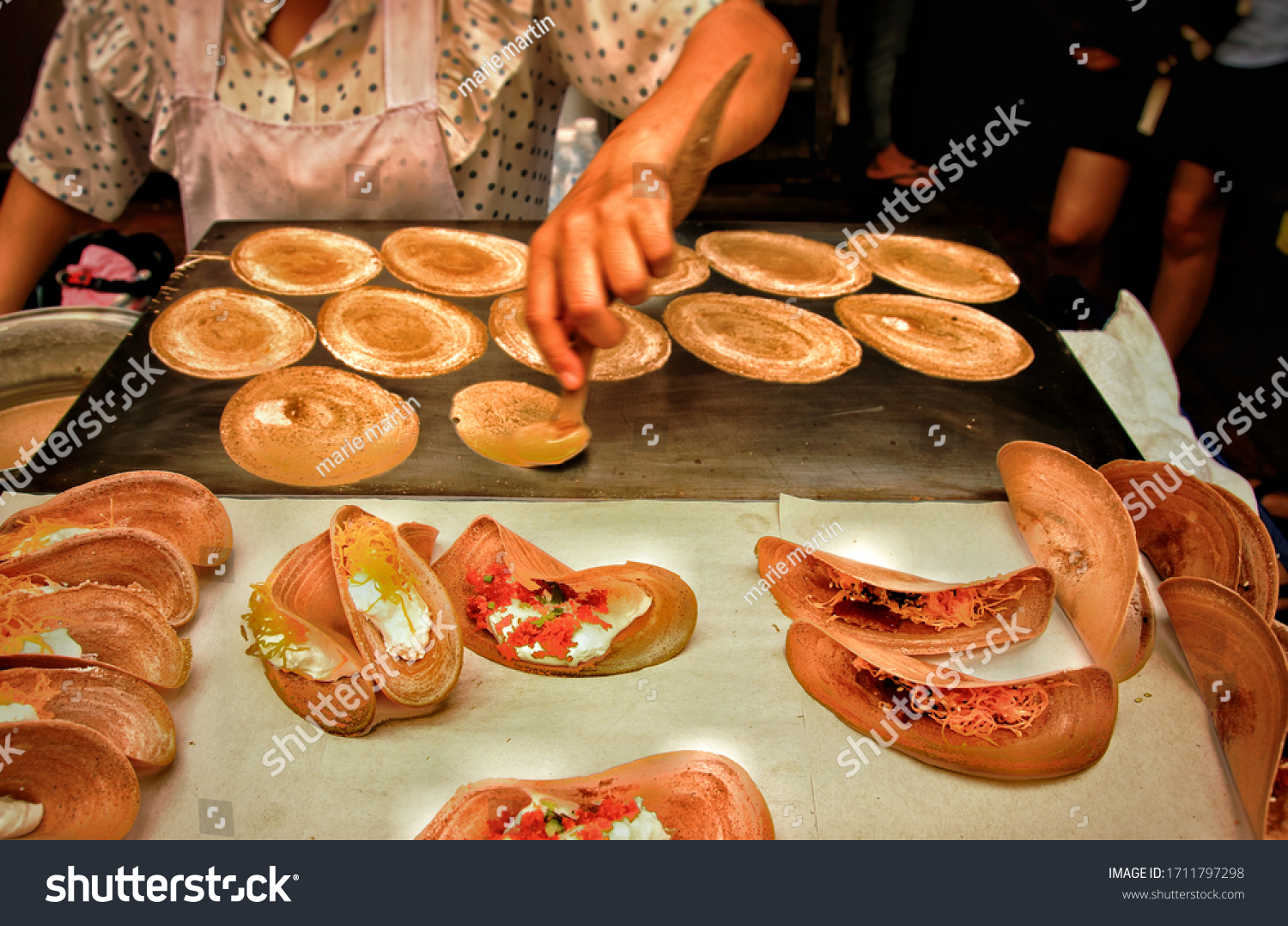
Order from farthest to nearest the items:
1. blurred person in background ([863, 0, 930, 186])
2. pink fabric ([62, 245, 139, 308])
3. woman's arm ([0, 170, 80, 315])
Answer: blurred person in background ([863, 0, 930, 186]), pink fabric ([62, 245, 139, 308]), woman's arm ([0, 170, 80, 315])

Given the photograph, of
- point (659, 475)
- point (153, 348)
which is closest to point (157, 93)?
point (153, 348)

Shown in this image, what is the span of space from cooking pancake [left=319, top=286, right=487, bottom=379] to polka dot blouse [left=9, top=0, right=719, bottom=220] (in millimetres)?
Answer: 370

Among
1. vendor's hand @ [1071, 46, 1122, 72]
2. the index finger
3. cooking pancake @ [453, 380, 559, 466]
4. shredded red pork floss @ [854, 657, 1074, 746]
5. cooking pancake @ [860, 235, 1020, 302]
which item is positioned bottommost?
shredded red pork floss @ [854, 657, 1074, 746]

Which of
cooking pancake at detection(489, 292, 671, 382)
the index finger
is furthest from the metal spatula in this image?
cooking pancake at detection(489, 292, 671, 382)

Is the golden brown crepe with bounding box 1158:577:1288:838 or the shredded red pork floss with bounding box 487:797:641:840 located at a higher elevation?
the golden brown crepe with bounding box 1158:577:1288:838

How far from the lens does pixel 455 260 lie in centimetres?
165

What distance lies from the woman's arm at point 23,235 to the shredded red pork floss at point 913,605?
5.31ft

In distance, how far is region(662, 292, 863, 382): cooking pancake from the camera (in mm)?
1476

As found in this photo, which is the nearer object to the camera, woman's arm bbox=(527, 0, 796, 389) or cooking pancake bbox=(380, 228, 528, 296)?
woman's arm bbox=(527, 0, 796, 389)

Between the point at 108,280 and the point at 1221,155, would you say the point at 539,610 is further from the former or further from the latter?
the point at 1221,155

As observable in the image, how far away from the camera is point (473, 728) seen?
0.94 metres

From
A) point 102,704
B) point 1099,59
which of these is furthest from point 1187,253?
point 102,704
